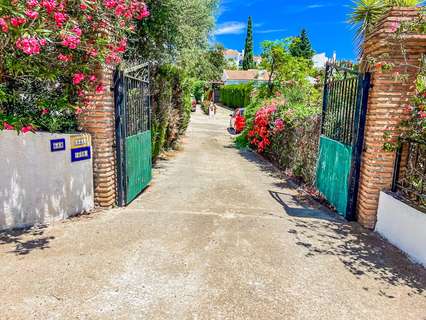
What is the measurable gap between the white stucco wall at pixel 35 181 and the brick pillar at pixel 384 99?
15.7 ft

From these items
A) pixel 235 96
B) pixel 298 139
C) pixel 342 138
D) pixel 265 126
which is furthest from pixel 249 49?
pixel 342 138

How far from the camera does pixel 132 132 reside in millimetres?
6254

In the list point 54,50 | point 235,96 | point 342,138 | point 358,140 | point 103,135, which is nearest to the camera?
point 54,50

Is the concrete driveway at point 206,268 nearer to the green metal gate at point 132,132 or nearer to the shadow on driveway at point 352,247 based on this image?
the shadow on driveway at point 352,247

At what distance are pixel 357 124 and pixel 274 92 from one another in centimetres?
993

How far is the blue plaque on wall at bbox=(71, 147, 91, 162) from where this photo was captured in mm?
5055

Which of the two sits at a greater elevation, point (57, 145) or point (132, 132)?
point (132, 132)

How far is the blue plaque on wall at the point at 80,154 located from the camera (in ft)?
16.6

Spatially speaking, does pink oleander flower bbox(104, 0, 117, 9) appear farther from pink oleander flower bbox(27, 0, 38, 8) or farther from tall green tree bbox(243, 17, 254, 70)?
tall green tree bbox(243, 17, 254, 70)

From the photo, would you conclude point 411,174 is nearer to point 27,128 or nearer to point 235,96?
point 27,128

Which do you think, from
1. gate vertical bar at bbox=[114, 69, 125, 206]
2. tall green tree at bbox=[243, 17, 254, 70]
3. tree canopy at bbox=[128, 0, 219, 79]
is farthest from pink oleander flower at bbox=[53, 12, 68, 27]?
tall green tree at bbox=[243, 17, 254, 70]

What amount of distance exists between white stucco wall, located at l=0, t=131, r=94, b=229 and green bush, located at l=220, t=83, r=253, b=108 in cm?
2825

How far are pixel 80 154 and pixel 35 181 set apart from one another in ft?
2.69

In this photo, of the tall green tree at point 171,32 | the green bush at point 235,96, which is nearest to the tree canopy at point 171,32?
the tall green tree at point 171,32
